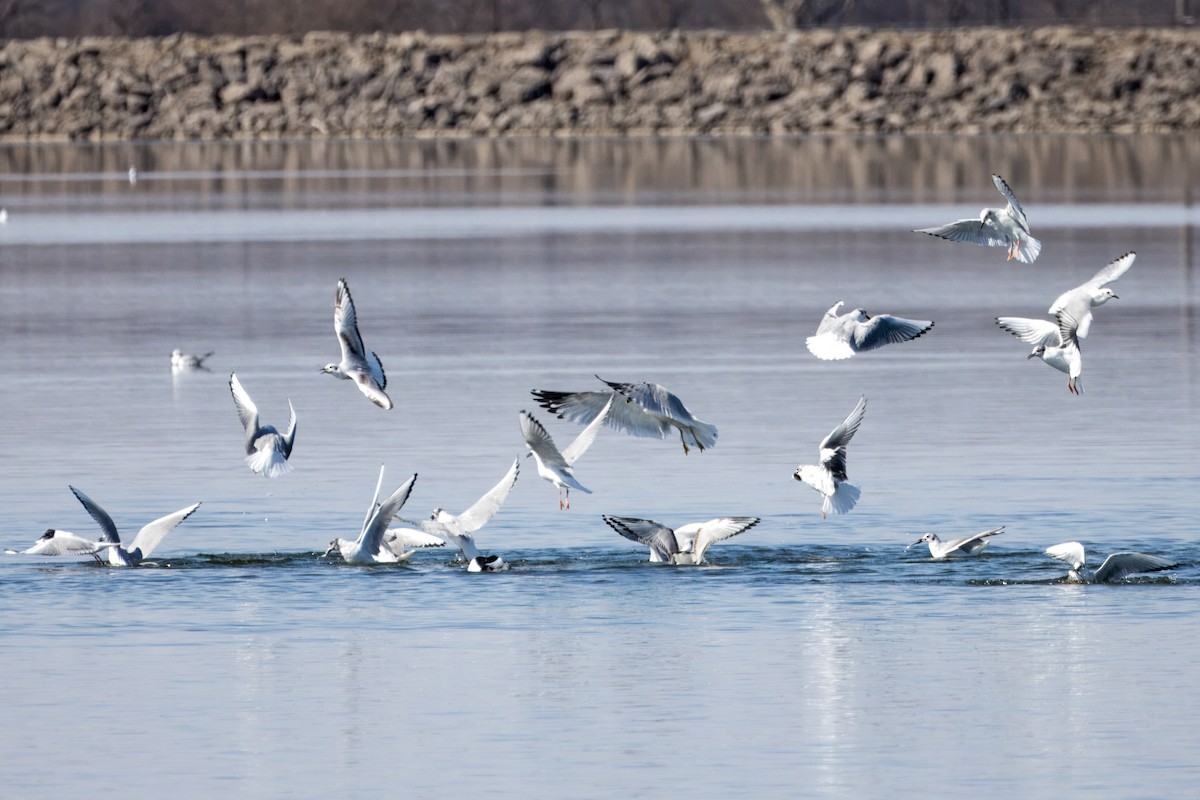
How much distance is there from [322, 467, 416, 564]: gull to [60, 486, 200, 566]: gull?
76 centimetres

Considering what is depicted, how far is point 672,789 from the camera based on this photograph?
31.3ft

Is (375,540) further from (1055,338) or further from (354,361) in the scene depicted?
(1055,338)

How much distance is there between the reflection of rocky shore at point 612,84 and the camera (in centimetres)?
9081

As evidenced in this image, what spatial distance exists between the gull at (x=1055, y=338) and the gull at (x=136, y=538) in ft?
14.6

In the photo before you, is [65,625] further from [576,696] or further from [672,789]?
[672,789]

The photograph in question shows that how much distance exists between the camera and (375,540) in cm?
1371

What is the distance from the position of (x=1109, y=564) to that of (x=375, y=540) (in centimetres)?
351

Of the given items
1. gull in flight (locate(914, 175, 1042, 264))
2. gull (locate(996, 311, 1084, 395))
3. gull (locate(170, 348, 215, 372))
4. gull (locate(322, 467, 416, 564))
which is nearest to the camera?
gull (locate(322, 467, 416, 564))

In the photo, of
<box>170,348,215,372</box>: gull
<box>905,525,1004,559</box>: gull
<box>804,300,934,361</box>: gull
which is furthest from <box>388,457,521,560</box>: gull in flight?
<box>170,348,215,372</box>: gull

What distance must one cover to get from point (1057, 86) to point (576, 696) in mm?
82576

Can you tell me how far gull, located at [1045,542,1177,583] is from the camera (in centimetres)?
1302

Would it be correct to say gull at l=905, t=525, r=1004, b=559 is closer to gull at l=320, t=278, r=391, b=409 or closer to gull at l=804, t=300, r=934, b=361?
gull at l=804, t=300, r=934, b=361

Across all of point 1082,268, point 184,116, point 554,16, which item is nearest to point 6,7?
point 554,16

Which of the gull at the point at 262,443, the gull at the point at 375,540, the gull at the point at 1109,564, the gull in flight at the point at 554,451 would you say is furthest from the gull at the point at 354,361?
the gull at the point at 1109,564
